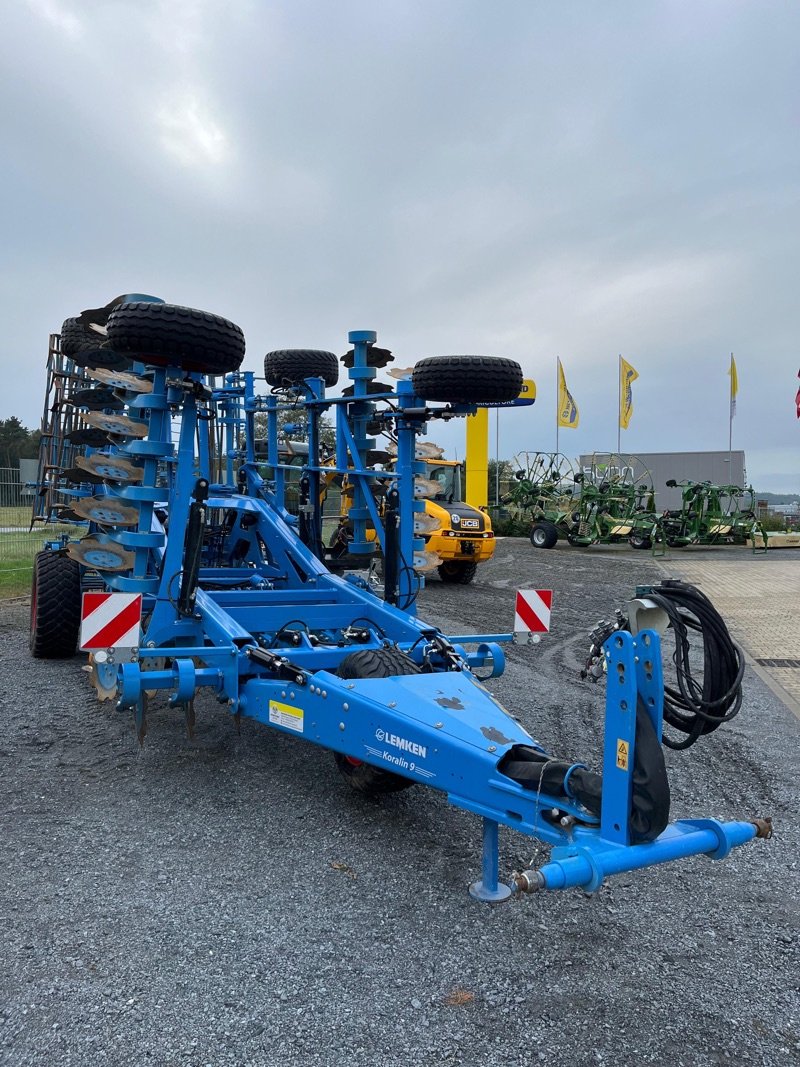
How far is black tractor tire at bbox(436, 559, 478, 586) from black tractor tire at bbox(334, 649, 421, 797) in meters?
10.1

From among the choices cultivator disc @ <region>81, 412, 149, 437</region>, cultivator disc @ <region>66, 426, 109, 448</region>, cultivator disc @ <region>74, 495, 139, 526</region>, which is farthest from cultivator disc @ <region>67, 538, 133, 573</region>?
cultivator disc @ <region>66, 426, 109, 448</region>

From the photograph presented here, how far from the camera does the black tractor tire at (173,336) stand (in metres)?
4.32

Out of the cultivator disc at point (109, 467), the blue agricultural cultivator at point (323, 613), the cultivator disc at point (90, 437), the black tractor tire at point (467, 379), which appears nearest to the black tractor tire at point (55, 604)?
the blue agricultural cultivator at point (323, 613)

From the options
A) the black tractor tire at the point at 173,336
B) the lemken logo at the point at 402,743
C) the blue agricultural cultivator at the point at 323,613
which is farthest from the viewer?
the black tractor tire at the point at 173,336

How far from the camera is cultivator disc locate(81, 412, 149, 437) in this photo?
5156mm

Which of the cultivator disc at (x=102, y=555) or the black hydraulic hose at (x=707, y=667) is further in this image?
the cultivator disc at (x=102, y=555)

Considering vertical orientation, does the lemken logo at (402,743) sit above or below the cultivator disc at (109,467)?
below

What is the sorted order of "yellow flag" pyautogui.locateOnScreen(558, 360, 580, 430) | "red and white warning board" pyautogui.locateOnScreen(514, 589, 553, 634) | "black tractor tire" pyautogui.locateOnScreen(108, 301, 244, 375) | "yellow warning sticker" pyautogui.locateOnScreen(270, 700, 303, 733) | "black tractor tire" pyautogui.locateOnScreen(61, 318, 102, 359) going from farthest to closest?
"yellow flag" pyautogui.locateOnScreen(558, 360, 580, 430)
"black tractor tire" pyautogui.locateOnScreen(61, 318, 102, 359)
"red and white warning board" pyautogui.locateOnScreen(514, 589, 553, 634)
"black tractor tire" pyautogui.locateOnScreen(108, 301, 244, 375)
"yellow warning sticker" pyautogui.locateOnScreen(270, 700, 303, 733)

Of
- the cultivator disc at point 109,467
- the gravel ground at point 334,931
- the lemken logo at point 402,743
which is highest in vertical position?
the cultivator disc at point 109,467

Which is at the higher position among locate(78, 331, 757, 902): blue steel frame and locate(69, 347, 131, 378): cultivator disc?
locate(69, 347, 131, 378): cultivator disc

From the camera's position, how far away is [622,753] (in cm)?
255

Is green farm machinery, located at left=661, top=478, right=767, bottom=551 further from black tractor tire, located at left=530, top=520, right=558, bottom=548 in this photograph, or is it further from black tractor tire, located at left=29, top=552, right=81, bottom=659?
black tractor tire, located at left=29, top=552, right=81, bottom=659

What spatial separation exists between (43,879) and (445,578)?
11.4 m

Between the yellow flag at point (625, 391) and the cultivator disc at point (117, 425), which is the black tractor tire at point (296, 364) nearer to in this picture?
the cultivator disc at point (117, 425)
